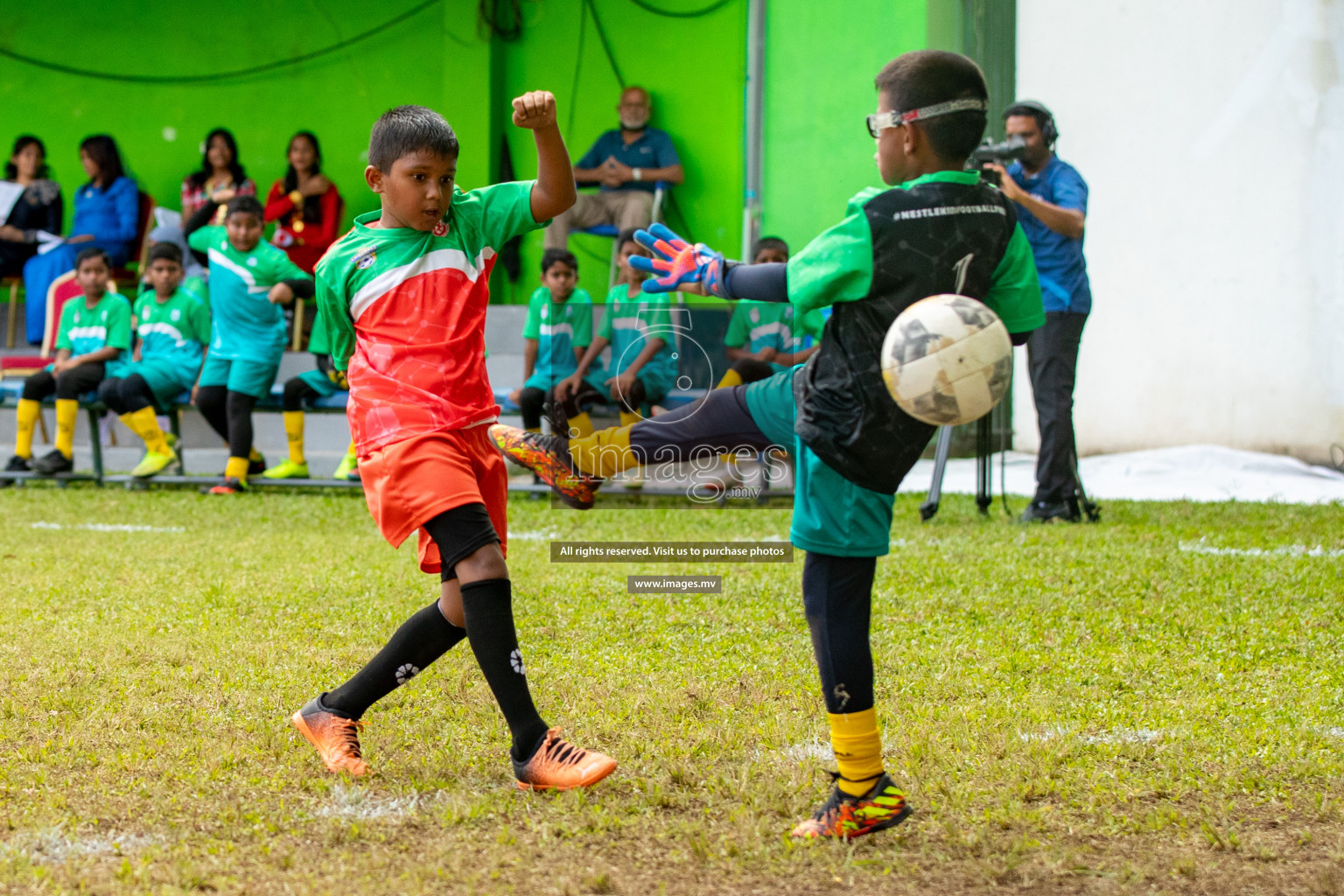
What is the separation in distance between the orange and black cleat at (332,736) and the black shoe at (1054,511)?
4.23 metres

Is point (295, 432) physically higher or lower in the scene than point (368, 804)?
higher

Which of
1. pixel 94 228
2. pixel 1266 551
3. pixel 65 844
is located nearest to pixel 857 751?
pixel 65 844

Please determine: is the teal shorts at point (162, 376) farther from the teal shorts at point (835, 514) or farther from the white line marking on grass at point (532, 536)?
the teal shorts at point (835, 514)

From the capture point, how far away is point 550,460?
3398mm

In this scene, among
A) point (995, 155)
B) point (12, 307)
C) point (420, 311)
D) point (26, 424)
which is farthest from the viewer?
point (12, 307)

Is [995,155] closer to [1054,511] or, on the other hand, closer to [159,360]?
[1054,511]

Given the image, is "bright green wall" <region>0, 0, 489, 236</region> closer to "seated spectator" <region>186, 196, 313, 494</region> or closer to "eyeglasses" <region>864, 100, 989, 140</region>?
"seated spectator" <region>186, 196, 313, 494</region>

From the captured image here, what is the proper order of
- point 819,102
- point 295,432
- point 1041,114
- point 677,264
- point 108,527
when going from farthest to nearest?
point 819,102, point 295,432, point 108,527, point 1041,114, point 677,264

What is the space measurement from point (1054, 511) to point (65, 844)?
4935mm

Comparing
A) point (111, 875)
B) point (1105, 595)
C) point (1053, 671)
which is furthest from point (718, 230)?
point (111, 875)

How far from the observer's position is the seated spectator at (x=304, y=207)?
32.3ft

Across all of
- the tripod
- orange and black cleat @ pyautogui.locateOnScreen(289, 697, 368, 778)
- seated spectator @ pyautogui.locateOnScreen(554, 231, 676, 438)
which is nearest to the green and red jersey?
orange and black cleat @ pyautogui.locateOnScreen(289, 697, 368, 778)

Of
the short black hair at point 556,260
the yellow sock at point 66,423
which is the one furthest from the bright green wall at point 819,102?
the yellow sock at point 66,423

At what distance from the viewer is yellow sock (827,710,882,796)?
2188 mm
